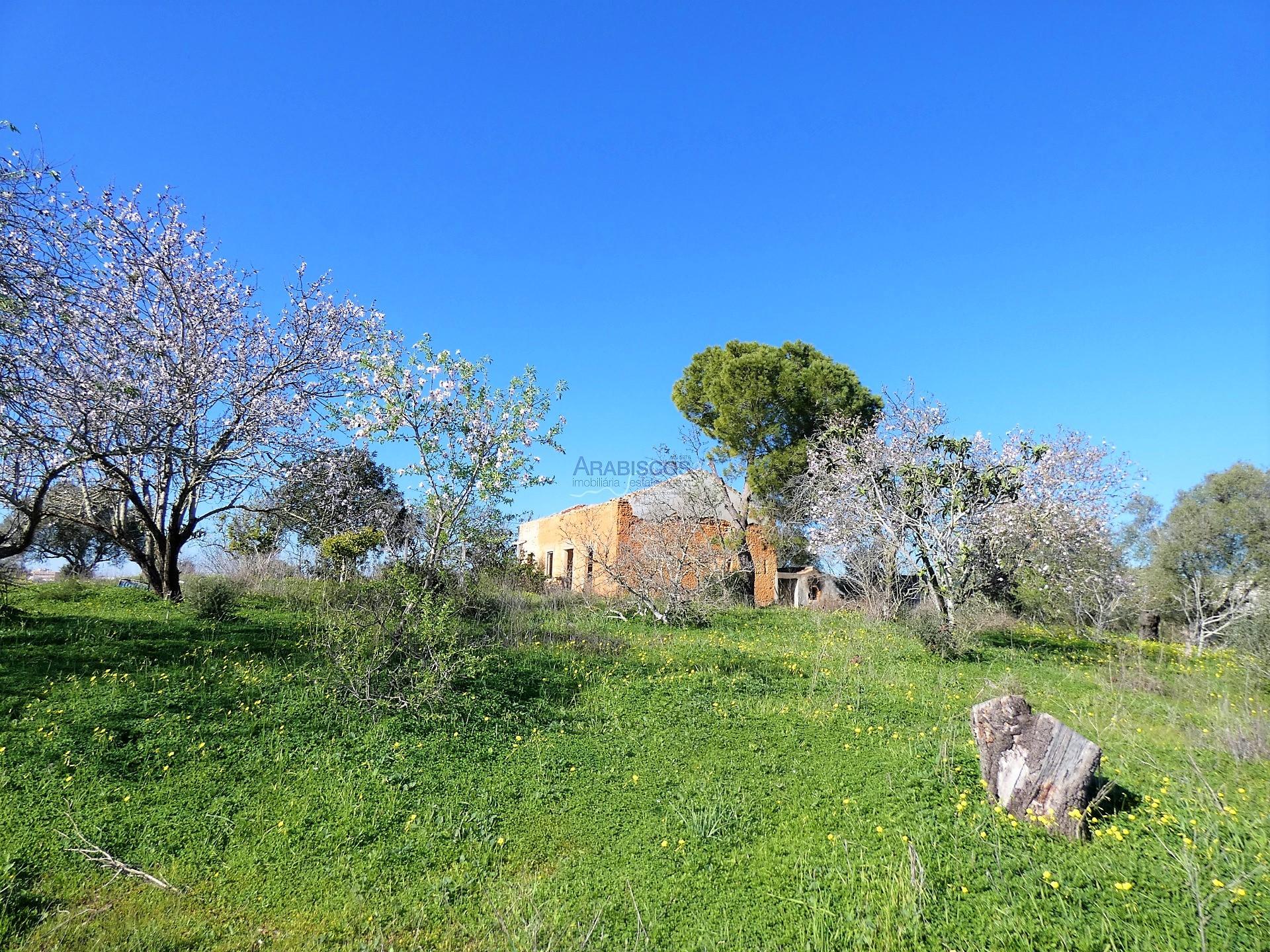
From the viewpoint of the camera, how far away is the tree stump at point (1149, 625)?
1411cm

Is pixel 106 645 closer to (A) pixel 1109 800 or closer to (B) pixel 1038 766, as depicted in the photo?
(B) pixel 1038 766

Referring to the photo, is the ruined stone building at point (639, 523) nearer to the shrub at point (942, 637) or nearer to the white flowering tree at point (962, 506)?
the white flowering tree at point (962, 506)

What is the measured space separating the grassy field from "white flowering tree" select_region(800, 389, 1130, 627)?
480 centimetres

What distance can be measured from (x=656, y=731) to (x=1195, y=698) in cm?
672

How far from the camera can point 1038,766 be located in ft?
13.9

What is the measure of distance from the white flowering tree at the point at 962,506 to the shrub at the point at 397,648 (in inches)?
330

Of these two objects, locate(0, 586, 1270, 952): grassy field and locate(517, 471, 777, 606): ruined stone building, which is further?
locate(517, 471, 777, 606): ruined stone building

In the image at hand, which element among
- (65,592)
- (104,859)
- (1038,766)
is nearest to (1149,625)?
(1038,766)

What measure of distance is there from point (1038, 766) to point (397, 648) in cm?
574

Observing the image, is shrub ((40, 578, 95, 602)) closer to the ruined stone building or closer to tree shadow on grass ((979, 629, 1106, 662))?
the ruined stone building

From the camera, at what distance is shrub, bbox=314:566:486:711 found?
6.22 metres

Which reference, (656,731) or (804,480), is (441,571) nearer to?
(656,731)

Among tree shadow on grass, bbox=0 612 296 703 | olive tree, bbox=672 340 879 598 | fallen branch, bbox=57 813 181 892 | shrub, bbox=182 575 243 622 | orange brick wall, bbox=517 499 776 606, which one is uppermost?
olive tree, bbox=672 340 879 598

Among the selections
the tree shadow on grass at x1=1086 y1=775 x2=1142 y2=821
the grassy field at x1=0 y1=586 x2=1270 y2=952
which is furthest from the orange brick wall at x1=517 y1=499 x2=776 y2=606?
the tree shadow on grass at x1=1086 y1=775 x2=1142 y2=821
